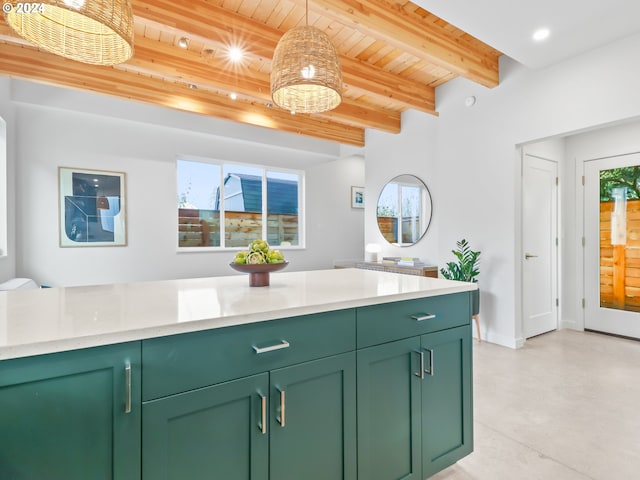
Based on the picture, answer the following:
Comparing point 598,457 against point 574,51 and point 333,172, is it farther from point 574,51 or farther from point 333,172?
point 333,172

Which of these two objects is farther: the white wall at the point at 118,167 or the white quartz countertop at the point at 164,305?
the white wall at the point at 118,167

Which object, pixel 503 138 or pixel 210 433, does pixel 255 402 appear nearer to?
pixel 210 433

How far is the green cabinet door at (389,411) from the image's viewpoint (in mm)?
1405

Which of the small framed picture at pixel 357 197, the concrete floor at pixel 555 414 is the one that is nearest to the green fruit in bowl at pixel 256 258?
the concrete floor at pixel 555 414

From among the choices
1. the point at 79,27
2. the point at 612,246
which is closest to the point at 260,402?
the point at 79,27

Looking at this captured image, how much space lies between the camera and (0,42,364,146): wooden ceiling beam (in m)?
3.18

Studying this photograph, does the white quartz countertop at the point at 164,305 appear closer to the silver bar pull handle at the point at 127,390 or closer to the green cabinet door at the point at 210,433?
the silver bar pull handle at the point at 127,390

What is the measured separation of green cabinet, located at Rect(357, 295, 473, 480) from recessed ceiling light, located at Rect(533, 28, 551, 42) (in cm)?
235

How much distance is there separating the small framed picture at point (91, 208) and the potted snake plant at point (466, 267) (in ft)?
13.7

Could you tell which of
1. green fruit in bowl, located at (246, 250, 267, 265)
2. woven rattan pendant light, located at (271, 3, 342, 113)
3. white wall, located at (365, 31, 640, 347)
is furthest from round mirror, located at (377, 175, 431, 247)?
green fruit in bowl, located at (246, 250, 267, 265)

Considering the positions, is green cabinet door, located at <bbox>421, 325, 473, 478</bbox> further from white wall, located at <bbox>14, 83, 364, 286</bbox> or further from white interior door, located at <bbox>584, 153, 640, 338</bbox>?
white wall, located at <bbox>14, 83, 364, 286</bbox>

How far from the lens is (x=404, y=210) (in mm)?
4973


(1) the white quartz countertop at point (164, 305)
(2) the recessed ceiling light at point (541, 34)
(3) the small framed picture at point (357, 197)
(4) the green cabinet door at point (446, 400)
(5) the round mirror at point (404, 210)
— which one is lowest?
(4) the green cabinet door at point (446, 400)

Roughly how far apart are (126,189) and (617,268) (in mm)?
6197
